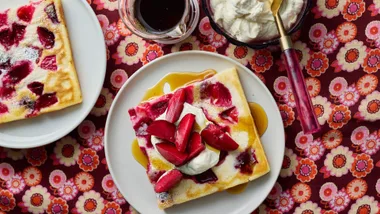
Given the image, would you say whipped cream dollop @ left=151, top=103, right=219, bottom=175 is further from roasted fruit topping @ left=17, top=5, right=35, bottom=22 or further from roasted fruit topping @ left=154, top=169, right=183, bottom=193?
roasted fruit topping @ left=17, top=5, right=35, bottom=22

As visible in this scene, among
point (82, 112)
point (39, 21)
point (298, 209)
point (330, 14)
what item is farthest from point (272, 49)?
point (39, 21)

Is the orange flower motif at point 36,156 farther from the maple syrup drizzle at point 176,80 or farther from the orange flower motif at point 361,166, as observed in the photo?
the orange flower motif at point 361,166

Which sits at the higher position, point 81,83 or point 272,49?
point 272,49

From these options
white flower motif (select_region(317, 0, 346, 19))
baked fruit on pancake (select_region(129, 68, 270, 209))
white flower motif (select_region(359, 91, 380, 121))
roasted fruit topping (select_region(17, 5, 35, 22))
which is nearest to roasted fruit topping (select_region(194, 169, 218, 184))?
baked fruit on pancake (select_region(129, 68, 270, 209))

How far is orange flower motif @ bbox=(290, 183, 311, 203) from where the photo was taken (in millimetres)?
1689

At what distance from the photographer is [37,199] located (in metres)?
1.77

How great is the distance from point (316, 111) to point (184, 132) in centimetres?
43

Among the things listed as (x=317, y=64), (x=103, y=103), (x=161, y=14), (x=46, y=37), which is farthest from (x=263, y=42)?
(x=46, y=37)

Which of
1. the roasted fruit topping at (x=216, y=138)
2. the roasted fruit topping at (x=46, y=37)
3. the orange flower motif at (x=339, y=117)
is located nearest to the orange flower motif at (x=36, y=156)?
the roasted fruit topping at (x=46, y=37)

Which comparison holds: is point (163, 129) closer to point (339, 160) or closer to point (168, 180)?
point (168, 180)

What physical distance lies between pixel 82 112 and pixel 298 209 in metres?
0.75

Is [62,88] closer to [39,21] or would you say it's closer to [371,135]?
[39,21]

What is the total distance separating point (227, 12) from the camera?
150cm

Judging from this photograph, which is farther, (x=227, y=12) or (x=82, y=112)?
(x=82, y=112)
